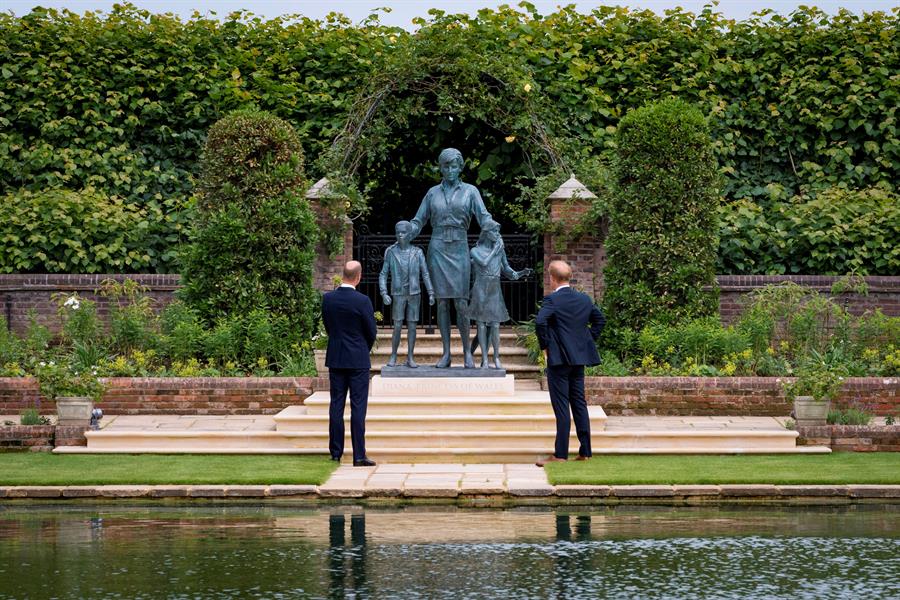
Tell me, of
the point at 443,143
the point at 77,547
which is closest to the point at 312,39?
the point at 443,143

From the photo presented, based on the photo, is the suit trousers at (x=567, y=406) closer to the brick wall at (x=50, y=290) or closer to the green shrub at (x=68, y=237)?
the brick wall at (x=50, y=290)

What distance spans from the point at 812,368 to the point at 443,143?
7.85 m

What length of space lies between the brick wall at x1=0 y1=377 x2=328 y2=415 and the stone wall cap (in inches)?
175

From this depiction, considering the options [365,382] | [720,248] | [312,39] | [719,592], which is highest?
[312,39]

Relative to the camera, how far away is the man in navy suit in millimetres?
11531

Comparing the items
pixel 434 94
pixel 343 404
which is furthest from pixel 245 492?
pixel 434 94

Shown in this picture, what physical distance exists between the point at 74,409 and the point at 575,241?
7.47 metres

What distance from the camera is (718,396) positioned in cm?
1423

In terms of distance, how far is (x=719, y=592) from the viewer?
679 cm

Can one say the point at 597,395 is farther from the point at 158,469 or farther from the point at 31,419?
the point at 31,419

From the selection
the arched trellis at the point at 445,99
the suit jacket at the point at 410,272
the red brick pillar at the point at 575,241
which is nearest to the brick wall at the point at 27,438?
the suit jacket at the point at 410,272

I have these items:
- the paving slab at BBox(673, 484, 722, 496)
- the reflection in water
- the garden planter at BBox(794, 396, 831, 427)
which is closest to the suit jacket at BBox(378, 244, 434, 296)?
the garden planter at BBox(794, 396, 831, 427)

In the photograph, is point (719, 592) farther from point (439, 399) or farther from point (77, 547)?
point (439, 399)

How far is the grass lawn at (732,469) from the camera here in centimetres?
1025
